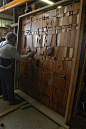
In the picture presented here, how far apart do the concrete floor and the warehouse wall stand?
0.33 metres

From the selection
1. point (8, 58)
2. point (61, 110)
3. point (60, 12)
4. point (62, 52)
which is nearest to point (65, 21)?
point (60, 12)

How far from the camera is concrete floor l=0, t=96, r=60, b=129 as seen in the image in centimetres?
199

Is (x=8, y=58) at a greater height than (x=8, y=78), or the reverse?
(x=8, y=58)

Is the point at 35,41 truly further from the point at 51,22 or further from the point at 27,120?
the point at 27,120

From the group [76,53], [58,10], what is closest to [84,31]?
[76,53]

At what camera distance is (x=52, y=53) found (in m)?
2.23

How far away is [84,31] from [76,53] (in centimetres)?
53

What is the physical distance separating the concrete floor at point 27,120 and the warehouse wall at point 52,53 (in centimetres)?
33

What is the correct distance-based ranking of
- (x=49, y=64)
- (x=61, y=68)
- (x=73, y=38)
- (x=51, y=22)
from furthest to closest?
(x=49, y=64)
(x=51, y=22)
(x=61, y=68)
(x=73, y=38)

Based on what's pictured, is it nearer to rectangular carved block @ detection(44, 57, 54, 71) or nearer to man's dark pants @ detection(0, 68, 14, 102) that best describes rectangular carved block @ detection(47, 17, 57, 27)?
rectangular carved block @ detection(44, 57, 54, 71)

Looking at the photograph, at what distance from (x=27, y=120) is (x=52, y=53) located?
158cm

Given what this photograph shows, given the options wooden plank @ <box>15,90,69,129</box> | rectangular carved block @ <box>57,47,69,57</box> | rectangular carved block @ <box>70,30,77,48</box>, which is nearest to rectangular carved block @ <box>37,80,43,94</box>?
wooden plank @ <box>15,90,69,129</box>

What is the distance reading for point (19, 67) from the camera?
3340 millimetres

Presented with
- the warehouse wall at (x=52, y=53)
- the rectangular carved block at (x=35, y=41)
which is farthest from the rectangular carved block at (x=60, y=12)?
the rectangular carved block at (x=35, y=41)
